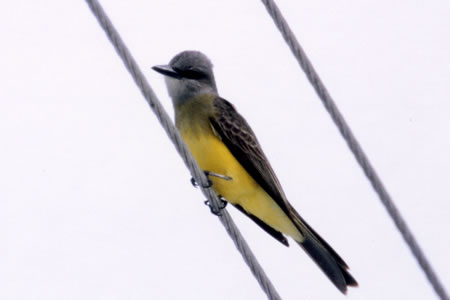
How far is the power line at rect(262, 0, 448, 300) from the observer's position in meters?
3.79

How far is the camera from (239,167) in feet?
19.7

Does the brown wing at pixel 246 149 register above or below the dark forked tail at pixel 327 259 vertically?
above

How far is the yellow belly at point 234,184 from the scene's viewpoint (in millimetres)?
5832

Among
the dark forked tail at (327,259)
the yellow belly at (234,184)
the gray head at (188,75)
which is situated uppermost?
the gray head at (188,75)

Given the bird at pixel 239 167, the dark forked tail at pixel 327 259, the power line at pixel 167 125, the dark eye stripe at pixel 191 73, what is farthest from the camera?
the dark eye stripe at pixel 191 73

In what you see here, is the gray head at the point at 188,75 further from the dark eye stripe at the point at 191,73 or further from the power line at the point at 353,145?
the power line at the point at 353,145

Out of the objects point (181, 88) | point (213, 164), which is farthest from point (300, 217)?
point (181, 88)

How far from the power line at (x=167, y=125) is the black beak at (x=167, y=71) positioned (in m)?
2.26

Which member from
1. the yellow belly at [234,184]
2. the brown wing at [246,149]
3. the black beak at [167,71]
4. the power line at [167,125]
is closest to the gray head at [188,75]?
the black beak at [167,71]

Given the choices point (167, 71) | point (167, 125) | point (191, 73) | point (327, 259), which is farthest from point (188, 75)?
point (167, 125)

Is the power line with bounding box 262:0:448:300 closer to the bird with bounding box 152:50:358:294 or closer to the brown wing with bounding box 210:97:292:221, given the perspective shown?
the bird with bounding box 152:50:358:294

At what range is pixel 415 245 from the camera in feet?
12.4

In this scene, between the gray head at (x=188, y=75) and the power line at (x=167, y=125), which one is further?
the gray head at (x=188, y=75)

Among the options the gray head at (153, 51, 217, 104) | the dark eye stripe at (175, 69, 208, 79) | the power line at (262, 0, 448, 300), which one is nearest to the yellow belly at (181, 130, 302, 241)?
the gray head at (153, 51, 217, 104)
